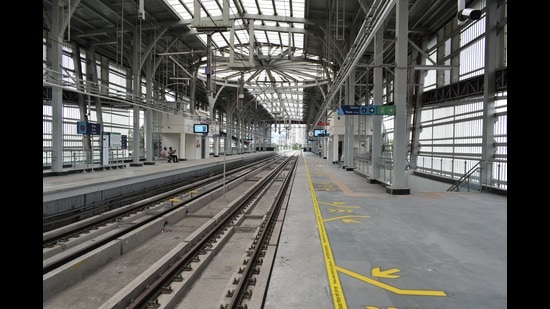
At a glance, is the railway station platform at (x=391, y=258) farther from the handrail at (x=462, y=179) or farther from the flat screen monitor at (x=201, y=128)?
the flat screen monitor at (x=201, y=128)

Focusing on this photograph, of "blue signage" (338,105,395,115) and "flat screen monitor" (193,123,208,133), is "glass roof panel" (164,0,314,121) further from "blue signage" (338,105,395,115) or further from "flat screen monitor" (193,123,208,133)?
"blue signage" (338,105,395,115)

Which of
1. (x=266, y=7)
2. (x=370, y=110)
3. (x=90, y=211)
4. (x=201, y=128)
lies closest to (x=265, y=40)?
(x=266, y=7)

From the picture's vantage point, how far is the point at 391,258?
5.80 meters

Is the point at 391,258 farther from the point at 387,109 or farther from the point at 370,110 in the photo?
the point at 370,110

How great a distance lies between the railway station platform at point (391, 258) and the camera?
14.2ft

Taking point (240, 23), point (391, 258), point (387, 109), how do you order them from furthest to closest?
point (240, 23) < point (387, 109) < point (391, 258)

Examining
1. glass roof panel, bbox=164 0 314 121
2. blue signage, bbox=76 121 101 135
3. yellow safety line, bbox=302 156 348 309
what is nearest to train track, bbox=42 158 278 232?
blue signage, bbox=76 121 101 135

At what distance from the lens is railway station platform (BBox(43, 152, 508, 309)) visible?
14.2 ft

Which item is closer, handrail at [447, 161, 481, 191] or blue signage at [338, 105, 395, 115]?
blue signage at [338, 105, 395, 115]

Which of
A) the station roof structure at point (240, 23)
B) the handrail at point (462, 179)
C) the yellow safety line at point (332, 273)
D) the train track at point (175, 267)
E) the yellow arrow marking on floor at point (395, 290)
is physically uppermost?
the station roof structure at point (240, 23)

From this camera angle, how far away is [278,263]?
5.59 metres

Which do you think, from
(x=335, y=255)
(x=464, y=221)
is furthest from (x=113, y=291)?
(x=464, y=221)

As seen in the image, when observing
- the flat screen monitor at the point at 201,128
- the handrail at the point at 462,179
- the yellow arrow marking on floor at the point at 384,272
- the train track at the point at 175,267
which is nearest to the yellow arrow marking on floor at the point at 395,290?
the yellow arrow marking on floor at the point at 384,272
